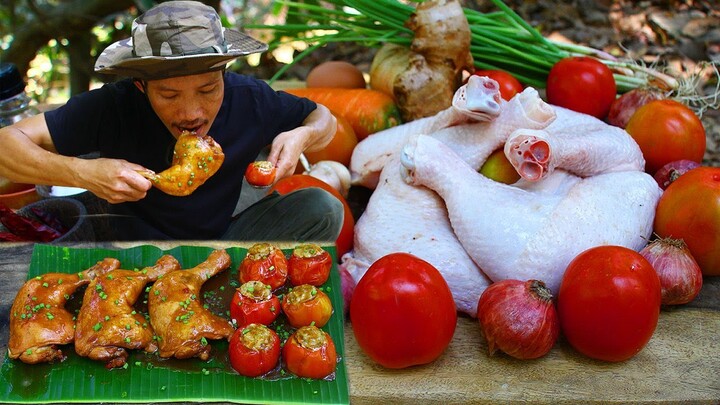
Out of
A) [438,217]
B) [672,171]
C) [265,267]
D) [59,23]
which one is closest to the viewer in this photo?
[265,267]

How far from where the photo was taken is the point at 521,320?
1.93 meters

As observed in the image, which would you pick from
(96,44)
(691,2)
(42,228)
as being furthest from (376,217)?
(691,2)

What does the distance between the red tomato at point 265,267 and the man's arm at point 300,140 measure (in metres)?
0.25

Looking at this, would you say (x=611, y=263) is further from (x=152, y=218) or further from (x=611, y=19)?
(x=611, y=19)

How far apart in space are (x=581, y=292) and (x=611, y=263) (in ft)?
0.39

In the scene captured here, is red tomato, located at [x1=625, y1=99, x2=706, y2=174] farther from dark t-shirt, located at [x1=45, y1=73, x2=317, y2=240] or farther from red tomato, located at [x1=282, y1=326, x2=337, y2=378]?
red tomato, located at [x1=282, y1=326, x2=337, y2=378]

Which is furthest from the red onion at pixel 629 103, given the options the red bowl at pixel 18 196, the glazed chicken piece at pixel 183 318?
the red bowl at pixel 18 196

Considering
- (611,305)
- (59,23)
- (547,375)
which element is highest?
(611,305)

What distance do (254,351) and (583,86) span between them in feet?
7.20

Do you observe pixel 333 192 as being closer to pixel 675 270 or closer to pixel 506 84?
pixel 506 84

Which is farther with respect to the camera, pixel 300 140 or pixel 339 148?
pixel 339 148

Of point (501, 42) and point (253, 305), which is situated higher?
point (501, 42)

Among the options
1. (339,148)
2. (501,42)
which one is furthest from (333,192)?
(501,42)

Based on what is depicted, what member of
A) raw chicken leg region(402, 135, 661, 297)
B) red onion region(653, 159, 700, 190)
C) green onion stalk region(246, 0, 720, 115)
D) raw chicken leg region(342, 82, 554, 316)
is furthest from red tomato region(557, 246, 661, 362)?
green onion stalk region(246, 0, 720, 115)
